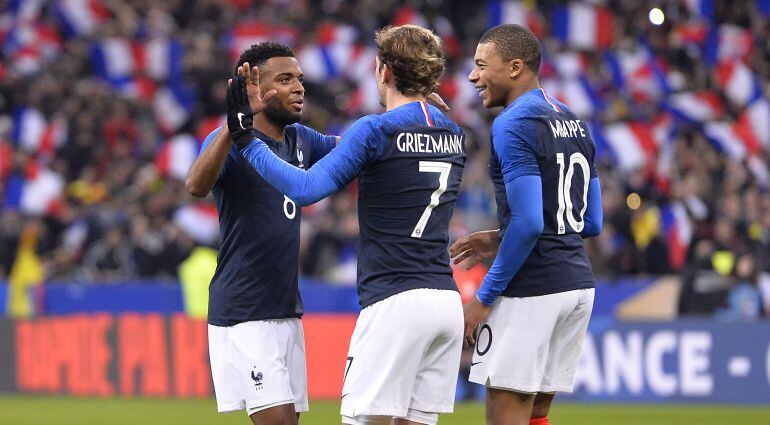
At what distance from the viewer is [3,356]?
53.3 ft

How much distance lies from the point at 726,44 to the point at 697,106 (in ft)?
5.66

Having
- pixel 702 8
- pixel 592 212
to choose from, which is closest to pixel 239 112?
pixel 592 212

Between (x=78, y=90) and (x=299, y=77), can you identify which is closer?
(x=299, y=77)

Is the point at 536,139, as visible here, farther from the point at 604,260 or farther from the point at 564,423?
Result: the point at 604,260

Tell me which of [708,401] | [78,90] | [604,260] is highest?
[78,90]

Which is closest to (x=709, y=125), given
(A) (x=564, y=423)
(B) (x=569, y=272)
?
(A) (x=564, y=423)

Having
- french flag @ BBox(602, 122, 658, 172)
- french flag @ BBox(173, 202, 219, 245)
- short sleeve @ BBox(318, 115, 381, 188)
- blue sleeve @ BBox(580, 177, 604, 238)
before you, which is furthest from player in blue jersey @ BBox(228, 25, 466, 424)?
french flag @ BBox(602, 122, 658, 172)

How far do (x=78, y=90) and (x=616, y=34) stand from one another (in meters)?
8.44

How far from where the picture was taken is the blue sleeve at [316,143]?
721 centimetres

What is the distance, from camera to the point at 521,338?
6.48 meters

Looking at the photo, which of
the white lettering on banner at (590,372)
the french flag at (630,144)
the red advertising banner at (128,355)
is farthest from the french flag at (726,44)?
the red advertising banner at (128,355)

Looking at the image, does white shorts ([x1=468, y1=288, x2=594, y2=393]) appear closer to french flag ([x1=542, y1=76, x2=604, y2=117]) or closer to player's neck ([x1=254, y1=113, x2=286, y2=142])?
player's neck ([x1=254, y1=113, x2=286, y2=142])

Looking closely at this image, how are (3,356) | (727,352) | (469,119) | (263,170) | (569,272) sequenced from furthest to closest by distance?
1. (469,119)
2. (3,356)
3. (727,352)
4. (569,272)
5. (263,170)

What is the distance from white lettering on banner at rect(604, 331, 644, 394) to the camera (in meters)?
14.7
